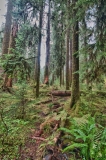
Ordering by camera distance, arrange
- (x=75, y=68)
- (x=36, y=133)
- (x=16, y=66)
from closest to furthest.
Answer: (x=36, y=133) < (x=16, y=66) < (x=75, y=68)

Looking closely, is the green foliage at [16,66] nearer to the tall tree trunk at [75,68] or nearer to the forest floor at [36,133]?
the forest floor at [36,133]

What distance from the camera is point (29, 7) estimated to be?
8.52 m

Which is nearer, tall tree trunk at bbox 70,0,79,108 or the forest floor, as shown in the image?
the forest floor

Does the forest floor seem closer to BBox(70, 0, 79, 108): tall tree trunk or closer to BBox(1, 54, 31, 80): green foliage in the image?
BBox(70, 0, 79, 108): tall tree trunk

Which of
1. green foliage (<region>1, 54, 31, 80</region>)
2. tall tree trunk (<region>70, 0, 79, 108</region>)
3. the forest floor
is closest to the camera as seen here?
the forest floor

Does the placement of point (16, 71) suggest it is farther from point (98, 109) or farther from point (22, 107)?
point (98, 109)

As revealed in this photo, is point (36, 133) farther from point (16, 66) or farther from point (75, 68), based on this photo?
point (75, 68)

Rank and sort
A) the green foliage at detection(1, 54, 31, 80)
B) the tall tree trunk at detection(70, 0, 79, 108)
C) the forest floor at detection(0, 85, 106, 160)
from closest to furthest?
the forest floor at detection(0, 85, 106, 160)
the green foliage at detection(1, 54, 31, 80)
the tall tree trunk at detection(70, 0, 79, 108)

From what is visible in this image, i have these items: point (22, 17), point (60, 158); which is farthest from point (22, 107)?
point (22, 17)

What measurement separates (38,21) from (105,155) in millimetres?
7993

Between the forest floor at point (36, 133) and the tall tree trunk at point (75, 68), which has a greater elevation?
the tall tree trunk at point (75, 68)

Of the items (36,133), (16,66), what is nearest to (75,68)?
(16,66)

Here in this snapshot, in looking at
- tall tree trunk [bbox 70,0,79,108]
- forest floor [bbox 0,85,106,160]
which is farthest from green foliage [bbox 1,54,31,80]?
tall tree trunk [bbox 70,0,79,108]

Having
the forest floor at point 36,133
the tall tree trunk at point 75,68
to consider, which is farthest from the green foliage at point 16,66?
the tall tree trunk at point 75,68
